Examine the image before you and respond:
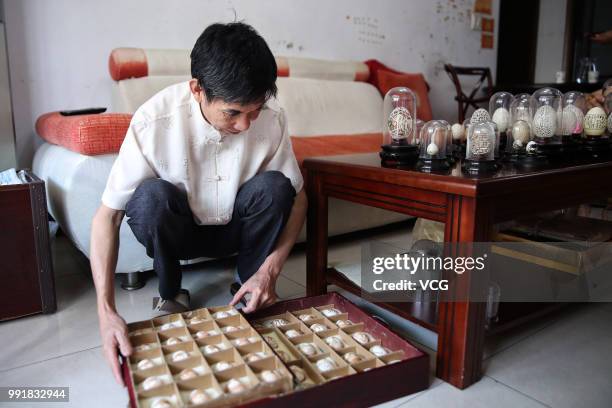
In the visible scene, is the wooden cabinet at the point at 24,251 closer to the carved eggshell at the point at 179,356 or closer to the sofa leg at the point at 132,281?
the sofa leg at the point at 132,281

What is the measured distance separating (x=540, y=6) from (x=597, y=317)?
422 centimetres

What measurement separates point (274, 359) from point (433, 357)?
40cm

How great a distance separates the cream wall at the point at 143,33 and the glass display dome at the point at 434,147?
4.94ft

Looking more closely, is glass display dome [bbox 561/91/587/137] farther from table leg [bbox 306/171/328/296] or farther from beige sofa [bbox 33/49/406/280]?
beige sofa [bbox 33/49/406/280]

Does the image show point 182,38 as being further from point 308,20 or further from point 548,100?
point 548,100

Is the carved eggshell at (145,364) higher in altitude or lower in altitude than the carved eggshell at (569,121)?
lower

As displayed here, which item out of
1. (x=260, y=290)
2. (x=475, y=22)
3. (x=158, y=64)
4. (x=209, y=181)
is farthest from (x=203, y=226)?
(x=475, y=22)

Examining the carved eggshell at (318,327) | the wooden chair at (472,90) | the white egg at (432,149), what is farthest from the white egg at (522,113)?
the wooden chair at (472,90)

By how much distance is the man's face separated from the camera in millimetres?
896

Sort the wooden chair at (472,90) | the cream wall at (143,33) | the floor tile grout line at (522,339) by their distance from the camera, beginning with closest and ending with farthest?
1. the floor tile grout line at (522,339)
2. the cream wall at (143,33)
3. the wooden chair at (472,90)

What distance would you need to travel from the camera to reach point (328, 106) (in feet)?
7.66

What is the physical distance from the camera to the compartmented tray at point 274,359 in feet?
2.41

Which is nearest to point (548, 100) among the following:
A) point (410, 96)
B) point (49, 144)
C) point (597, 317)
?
point (410, 96)

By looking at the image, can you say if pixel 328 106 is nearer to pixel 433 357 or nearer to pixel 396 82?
pixel 396 82
